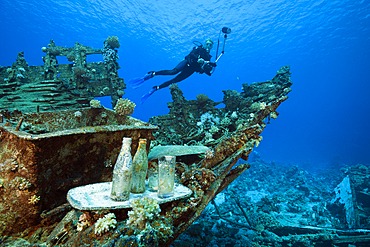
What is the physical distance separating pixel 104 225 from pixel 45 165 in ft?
5.75

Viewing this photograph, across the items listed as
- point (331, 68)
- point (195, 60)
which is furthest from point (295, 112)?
point (195, 60)

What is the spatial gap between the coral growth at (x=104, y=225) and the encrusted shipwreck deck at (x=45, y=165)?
1.64 m

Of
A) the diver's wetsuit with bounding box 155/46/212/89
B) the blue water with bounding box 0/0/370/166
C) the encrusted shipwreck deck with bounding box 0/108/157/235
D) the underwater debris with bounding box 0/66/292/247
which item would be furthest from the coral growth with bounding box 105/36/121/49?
the blue water with bounding box 0/0/370/166

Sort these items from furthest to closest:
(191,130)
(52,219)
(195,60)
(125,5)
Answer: (125,5) < (195,60) < (191,130) < (52,219)

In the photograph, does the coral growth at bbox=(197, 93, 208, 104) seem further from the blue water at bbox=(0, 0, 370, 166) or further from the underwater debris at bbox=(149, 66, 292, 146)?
the blue water at bbox=(0, 0, 370, 166)

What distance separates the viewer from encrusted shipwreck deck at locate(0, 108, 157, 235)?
8.25 ft

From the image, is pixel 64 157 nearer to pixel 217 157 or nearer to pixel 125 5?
pixel 217 157

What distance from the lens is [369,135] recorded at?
116 meters

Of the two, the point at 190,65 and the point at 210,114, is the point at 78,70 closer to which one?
the point at 190,65

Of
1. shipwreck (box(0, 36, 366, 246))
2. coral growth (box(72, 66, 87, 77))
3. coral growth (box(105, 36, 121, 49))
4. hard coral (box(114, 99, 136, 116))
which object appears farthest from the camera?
coral growth (box(105, 36, 121, 49))

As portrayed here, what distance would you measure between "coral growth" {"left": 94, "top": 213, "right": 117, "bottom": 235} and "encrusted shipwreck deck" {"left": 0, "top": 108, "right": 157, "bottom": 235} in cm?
164

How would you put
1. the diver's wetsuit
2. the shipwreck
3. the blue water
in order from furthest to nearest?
the blue water → the diver's wetsuit → the shipwreck

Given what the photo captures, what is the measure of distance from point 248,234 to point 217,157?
4434 millimetres

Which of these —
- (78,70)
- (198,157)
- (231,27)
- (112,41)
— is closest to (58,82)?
(78,70)
